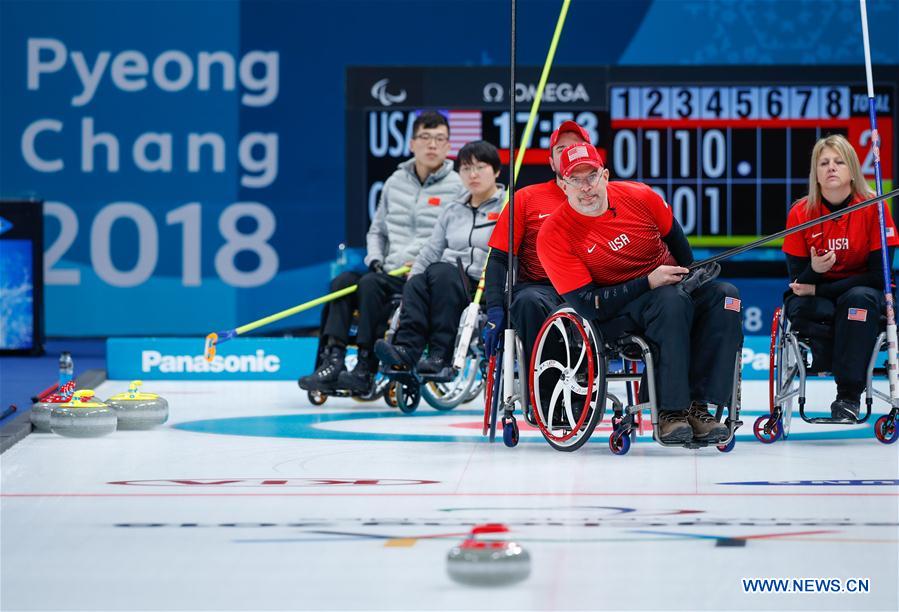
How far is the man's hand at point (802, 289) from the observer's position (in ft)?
15.4

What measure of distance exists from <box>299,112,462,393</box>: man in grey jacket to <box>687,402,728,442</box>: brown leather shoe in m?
2.01

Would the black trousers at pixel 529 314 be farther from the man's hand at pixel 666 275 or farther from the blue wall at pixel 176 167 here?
the blue wall at pixel 176 167

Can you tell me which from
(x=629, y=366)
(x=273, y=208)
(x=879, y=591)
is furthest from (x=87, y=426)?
(x=273, y=208)

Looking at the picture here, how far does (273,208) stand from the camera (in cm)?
1014

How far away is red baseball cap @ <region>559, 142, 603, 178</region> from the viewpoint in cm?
413

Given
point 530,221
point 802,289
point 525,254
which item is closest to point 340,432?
point 525,254

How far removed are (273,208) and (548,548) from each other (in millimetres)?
7570

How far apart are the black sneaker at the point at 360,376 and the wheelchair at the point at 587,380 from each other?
155 centimetres

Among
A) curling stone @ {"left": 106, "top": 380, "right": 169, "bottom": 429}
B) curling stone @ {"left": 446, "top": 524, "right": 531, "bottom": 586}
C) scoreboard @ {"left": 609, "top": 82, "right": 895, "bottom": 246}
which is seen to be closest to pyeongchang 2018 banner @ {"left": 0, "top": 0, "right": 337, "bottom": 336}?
scoreboard @ {"left": 609, "top": 82, "right": 895, "bottom": 246}

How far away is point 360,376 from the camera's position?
233 inches

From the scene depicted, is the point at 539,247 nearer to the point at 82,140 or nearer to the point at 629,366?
the point at 629,366

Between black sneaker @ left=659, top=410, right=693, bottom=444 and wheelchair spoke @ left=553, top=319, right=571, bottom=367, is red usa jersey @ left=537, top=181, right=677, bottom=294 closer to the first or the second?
wheelchair spoke @ left=553, top=319, right=571, bottom=367

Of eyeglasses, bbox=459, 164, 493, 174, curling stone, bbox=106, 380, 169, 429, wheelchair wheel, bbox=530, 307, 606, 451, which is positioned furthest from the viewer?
eyeglasses, bbox=459, 164, 493, 174

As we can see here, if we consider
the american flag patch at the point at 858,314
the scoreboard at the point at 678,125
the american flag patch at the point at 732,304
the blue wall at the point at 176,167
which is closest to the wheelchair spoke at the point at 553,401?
the american flag patch at the point at 732,304
